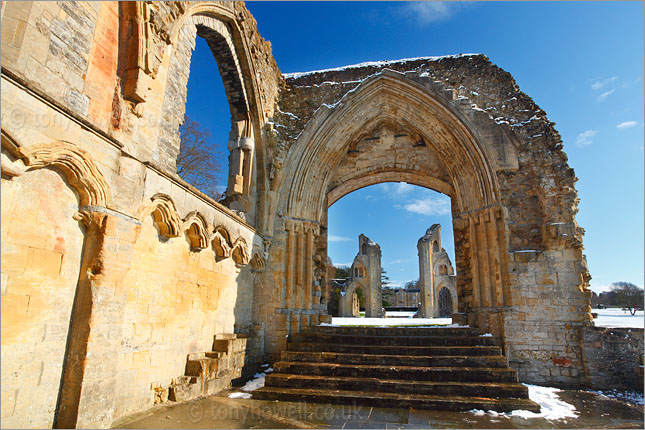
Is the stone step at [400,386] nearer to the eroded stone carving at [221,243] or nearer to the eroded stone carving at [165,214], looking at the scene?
the eroded stone carving at [221,243]

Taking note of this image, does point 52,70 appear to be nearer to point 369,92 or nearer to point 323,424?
point 323,424

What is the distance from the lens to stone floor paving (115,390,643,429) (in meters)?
4.06

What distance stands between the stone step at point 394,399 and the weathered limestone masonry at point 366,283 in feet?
68.8

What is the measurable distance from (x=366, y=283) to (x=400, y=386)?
856 inches

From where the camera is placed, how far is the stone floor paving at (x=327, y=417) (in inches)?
160

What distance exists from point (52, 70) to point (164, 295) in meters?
2.75

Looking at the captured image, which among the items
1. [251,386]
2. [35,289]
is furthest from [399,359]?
[35,289]

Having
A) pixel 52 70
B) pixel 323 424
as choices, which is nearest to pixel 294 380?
pixel 323 424

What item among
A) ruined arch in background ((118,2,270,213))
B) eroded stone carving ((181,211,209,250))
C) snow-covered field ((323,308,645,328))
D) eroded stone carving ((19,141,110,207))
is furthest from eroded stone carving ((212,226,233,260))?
snow-covered field ((323,308,645,328))

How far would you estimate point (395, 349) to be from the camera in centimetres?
667

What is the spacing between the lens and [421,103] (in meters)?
8.89

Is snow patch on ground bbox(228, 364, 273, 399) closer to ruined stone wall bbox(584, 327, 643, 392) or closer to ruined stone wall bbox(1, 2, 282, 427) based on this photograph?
ruined stone wall bbox(1, 2, 282, 427)

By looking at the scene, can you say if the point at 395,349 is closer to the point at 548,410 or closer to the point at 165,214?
the point at 548,410

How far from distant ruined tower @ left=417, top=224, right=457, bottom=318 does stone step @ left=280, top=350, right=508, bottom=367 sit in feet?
68.7
